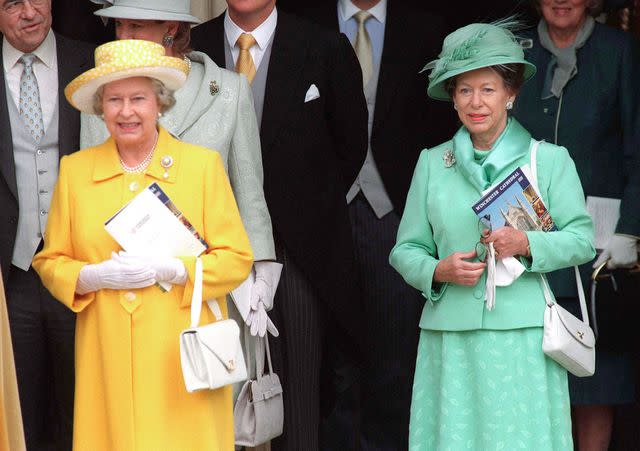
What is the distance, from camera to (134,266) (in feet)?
15.4

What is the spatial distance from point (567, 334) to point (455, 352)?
37cm

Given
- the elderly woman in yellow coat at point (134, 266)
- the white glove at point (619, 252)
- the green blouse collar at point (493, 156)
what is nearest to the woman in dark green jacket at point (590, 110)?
the white glove at point (619, 252)

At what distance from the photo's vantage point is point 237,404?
17.8 ft

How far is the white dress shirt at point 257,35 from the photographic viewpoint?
18.9 feet

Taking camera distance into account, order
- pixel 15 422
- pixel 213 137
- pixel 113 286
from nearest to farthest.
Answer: pixel 15 422 → pixel 113 286 → pixel 213 137

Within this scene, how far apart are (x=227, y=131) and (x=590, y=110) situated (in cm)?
150

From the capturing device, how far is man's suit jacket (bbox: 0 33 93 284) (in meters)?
5.41

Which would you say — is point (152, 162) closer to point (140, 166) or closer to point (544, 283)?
A: point (140, 166)

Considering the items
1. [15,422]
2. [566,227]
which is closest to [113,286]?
[15,422]

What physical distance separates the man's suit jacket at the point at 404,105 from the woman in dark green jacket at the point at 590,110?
36 centimetres

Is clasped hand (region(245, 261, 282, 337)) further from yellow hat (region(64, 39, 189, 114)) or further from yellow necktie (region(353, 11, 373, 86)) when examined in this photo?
yellow necktie (region(353, 11, 373, 86))

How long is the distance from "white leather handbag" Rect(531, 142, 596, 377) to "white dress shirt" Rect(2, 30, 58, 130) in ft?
5.83

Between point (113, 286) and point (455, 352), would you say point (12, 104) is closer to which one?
point (113, 286)

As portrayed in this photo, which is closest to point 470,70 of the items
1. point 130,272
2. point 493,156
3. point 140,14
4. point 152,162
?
point 493,156
